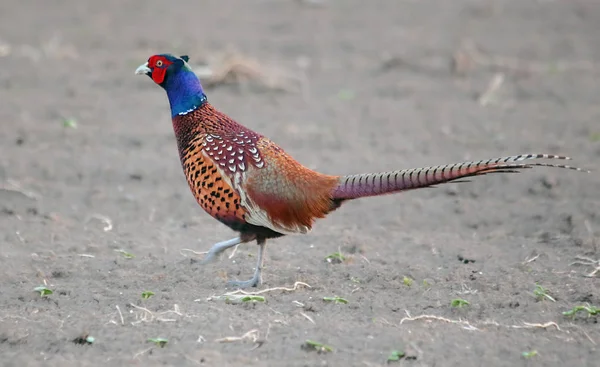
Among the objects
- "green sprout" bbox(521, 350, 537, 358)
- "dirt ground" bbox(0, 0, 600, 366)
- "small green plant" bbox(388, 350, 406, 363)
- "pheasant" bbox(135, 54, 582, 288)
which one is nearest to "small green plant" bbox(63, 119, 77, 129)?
"dirt ground" bbox(0, 0, 600, 366)

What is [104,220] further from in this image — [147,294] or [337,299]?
[337,299]

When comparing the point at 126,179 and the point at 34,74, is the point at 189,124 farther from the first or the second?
the point at 34,74

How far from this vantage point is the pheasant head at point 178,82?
535 centimetres

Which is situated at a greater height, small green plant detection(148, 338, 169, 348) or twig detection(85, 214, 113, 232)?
small green plant detection(148, 338, 169, 348)

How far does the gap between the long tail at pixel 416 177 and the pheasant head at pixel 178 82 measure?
1.02m

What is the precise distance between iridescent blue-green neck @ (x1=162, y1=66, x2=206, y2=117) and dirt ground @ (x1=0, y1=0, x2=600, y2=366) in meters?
0.92

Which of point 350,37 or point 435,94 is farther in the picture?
point 350,37

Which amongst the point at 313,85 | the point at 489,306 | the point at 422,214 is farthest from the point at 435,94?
the point at 489,306

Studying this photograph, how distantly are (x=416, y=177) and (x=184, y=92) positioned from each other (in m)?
1.52

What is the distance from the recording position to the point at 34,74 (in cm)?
1112

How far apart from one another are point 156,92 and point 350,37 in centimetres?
375

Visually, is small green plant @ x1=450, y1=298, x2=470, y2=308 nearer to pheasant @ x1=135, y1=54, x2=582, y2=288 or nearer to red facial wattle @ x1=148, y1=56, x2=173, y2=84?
pheasant @ x1=135, y1=54, x2=582, y2=288

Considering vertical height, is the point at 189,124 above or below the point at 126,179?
above

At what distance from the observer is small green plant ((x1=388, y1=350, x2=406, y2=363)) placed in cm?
404
